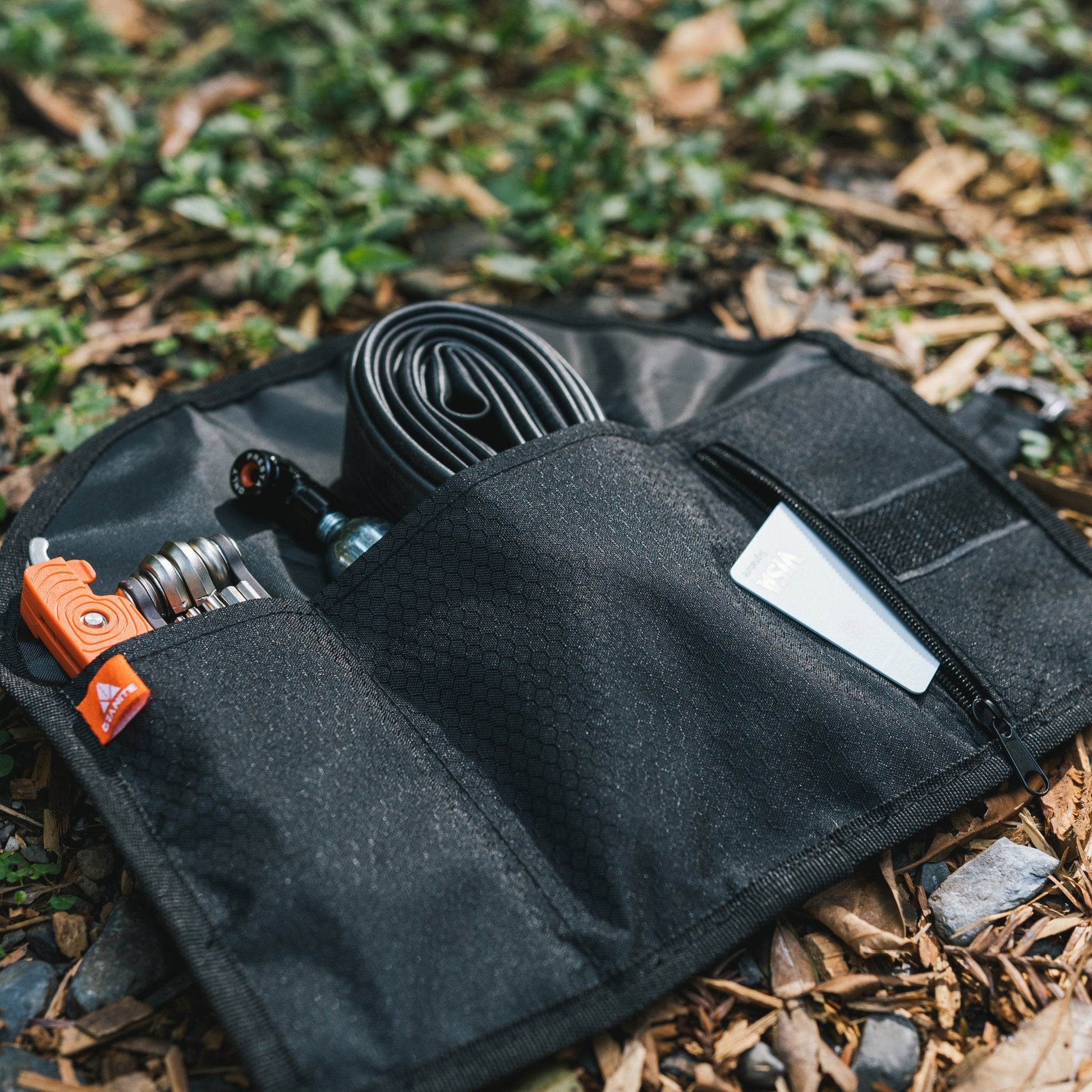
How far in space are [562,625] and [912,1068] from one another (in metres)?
0.93

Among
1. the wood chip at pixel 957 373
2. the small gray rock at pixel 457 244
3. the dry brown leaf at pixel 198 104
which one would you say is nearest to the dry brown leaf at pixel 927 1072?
the wood chip at pixel 957 373

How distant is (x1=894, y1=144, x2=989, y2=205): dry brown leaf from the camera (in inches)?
155

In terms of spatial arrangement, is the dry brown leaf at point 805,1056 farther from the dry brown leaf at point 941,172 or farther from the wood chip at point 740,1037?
the dry brown leaf at point 941,172

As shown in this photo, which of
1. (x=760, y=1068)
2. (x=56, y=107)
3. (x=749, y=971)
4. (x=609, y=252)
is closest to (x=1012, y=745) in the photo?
(x=749, y=971)

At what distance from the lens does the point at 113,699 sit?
5.76ft

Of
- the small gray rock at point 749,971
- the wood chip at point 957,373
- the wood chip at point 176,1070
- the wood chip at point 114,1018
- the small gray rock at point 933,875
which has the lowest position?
the small gray rock at point 933,875

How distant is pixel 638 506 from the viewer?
2.06 meters

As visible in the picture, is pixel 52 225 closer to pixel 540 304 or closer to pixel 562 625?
pixel 540 304

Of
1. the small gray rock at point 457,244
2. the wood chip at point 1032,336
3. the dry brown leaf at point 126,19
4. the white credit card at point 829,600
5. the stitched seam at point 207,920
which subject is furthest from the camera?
the dry brown leaf at point 126,19

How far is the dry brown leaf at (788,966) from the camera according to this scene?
1892 millimetres

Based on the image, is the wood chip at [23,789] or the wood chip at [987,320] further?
the wood chip at [987,320]

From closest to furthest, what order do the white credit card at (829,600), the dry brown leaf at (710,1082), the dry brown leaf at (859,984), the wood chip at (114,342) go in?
the dry brown leaf at (710,1082) → the dry brown leaf at (859,984) → the white credit card at (829,600) → the wood chip at (114,342)

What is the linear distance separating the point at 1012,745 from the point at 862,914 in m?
0.44

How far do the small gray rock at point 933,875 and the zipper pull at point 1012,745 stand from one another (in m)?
0.22
